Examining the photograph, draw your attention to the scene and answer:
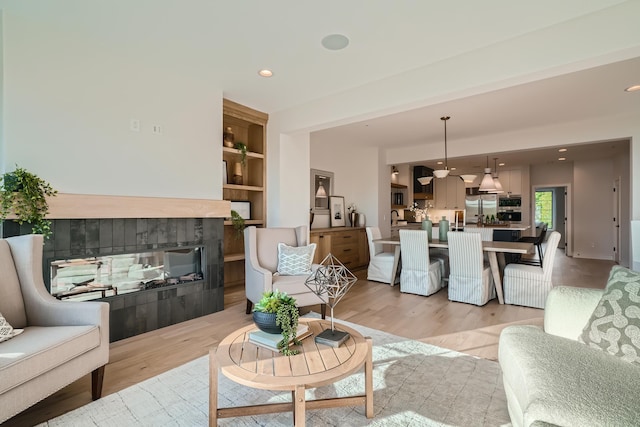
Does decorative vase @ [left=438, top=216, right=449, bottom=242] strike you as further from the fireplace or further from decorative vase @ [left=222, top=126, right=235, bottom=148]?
decorative vase @ [left=222, top=126, right=235, bottom=148]

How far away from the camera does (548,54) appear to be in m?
2.51

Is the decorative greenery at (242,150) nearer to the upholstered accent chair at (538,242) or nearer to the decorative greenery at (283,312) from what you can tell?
the decorative greenery at (283,312)

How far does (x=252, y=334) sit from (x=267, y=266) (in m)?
1.91

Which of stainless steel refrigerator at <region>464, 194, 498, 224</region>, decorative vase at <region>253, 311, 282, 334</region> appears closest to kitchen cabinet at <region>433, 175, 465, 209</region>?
stainless steel refrigerator at <region>464, 194, 498, 224</region>

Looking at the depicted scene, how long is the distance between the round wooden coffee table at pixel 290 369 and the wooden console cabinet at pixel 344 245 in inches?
138

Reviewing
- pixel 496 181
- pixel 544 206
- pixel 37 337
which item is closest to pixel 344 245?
pixel 496 181

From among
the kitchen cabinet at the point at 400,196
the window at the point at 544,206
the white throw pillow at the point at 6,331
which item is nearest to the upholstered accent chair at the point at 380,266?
the kitchen cabinet at the point at 400,196

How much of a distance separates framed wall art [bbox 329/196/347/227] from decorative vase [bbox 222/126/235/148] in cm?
258

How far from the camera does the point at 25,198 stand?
7.42 feet

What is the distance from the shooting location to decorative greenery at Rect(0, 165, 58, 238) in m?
2.20

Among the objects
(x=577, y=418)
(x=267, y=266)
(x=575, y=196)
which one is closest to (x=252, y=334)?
(x=577, y=418)

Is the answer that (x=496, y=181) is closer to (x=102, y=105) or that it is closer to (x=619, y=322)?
(x=619, y=322)

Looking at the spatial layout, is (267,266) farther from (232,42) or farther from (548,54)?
(548,54)

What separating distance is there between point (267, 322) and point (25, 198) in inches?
80.8
